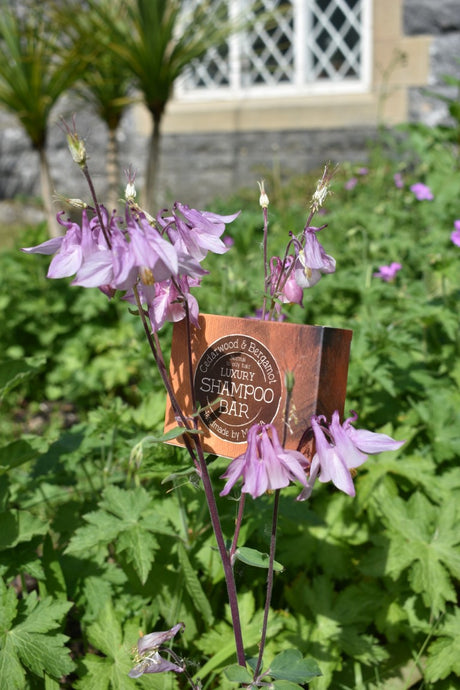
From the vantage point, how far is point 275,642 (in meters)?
1.72

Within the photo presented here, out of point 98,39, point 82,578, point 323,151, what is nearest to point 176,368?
point 82,578

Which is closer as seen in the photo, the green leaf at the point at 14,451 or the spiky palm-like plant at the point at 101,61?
the green leaf at the point at 14,451

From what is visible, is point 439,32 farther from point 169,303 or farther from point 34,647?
point 34,647

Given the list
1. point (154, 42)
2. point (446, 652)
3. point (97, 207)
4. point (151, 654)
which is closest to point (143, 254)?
point (97, 207)

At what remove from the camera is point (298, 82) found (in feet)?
25.8

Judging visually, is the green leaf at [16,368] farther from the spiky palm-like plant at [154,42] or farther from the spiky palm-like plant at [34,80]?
the spiky palm-like plant at [154,42]

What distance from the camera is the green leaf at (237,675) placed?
1.21 meters

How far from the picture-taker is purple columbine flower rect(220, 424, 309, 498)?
1.07 metres

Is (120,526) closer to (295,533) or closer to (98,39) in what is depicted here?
(295,533)

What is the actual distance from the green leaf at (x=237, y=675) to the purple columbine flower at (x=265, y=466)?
0.39 meters

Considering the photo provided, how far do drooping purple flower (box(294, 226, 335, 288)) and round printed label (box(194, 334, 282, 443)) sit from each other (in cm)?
17

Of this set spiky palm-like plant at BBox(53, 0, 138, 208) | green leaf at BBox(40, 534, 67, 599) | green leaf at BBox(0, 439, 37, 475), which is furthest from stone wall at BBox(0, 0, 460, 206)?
green leaf at BBox(40, 534, 67, 599)

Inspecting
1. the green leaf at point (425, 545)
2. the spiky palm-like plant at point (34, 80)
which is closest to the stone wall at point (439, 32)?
the spiky palm-like plant at point (34, 80)

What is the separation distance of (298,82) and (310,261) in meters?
7.38
